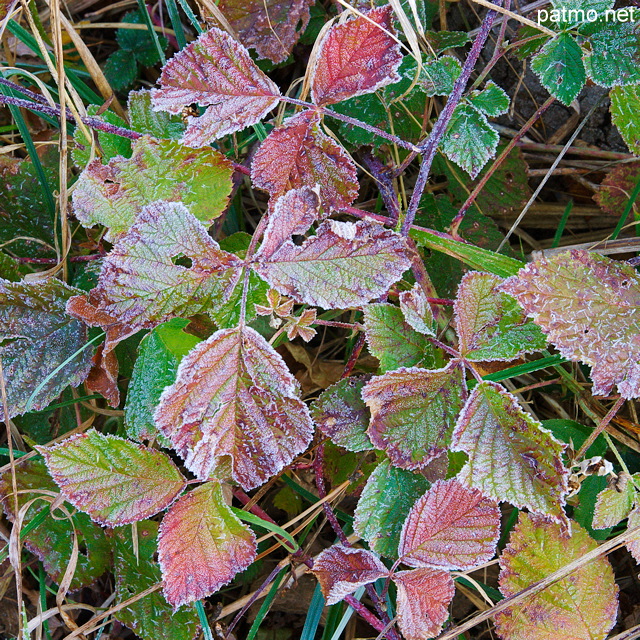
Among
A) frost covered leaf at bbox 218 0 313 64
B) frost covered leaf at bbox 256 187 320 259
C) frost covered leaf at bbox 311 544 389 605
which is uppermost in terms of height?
frost covered leaf at bbox 218 0 313 64

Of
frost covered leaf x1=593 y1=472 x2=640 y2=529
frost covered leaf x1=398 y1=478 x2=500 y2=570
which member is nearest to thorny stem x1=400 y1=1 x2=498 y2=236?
frost covered leaf x1=398 y1=478 x2=500 y2=570

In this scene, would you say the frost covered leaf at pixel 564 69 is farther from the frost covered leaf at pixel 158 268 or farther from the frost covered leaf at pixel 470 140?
the frost covered leaf at pixel 158 268

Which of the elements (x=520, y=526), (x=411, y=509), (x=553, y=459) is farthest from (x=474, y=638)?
(x=553, y=459)

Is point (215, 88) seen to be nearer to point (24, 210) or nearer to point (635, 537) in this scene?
point (24, 210)

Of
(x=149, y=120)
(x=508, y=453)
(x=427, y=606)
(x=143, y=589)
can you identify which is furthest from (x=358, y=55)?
(x=143, y=589)

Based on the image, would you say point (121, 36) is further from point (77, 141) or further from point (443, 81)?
point (443, 81)

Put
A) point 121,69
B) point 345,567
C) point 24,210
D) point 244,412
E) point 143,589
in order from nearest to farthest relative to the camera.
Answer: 1. point 244,412
2. point 345,567
3. point 143,589
4. point 24,210
5. point 121,69

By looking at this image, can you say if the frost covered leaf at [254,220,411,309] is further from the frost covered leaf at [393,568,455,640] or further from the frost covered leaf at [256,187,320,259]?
the frost covered leaf at [393,568,455,640]
